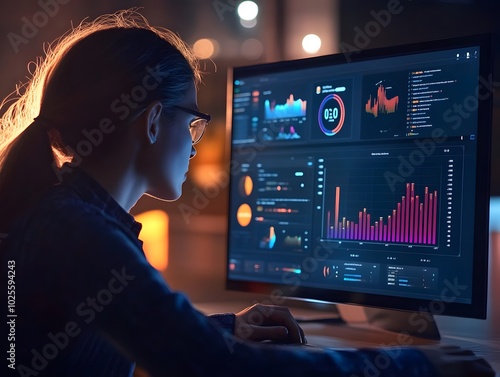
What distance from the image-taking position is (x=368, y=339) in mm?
1243

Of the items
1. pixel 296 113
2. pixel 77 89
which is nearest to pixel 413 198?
pixel 296 113

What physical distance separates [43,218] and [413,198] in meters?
0.68

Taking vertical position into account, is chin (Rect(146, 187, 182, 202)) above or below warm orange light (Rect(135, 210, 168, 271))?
above

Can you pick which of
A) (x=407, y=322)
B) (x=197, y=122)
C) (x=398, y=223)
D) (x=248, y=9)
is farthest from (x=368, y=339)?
(x=248, y=9)

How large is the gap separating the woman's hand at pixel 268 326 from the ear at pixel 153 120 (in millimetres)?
338

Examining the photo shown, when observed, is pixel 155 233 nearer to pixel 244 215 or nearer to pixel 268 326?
pixel 244 215

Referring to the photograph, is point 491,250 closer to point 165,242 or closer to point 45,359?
point 45,359

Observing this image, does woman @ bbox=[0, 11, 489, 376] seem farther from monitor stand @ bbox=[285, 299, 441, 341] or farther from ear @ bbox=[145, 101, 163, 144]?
monitor stand @ bbox=[285, 299, 441, 341]

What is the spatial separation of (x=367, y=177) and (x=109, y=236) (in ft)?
2.15

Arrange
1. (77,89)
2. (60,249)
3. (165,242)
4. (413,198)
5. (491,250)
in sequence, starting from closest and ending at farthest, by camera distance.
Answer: (60,249)
(77,89)
(413,198)
(491,250)
(165,242)

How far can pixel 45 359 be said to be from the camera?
0.82 m

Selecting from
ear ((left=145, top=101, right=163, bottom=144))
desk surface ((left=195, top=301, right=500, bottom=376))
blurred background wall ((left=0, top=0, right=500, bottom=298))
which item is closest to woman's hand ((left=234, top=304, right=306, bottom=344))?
desk surface ((left=195, top=301, right=500, bottom=376))

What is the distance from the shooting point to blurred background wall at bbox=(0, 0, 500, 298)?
5.96 feet

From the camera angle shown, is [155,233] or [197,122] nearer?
[197,122]
